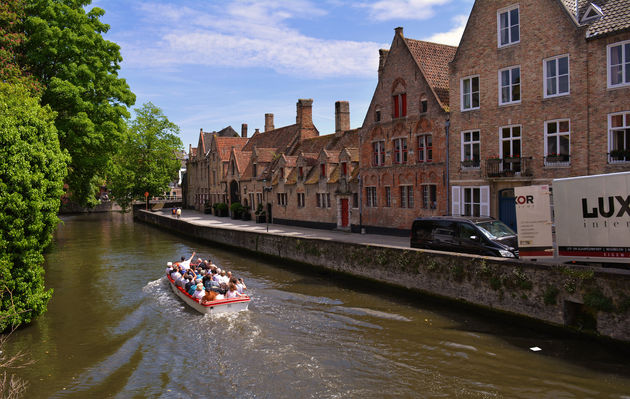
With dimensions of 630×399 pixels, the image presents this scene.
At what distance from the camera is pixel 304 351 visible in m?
12.8

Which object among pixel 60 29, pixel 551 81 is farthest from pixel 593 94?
pixel 60 29

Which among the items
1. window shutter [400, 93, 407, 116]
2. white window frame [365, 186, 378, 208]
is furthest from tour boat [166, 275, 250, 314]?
window shutter [400, 93, 407, 116]

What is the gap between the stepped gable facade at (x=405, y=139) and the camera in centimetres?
2697

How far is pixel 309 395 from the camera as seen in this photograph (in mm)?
10250

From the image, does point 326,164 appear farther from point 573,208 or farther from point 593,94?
point 573,208

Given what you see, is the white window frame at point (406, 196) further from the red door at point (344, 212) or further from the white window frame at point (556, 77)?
the white window frame at point (556, 77)

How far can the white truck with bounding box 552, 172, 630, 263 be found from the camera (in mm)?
12391

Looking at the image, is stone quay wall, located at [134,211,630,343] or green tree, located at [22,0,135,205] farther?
green tree, located at [22,0,135,205]

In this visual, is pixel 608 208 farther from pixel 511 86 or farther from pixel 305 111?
pixel 305 111

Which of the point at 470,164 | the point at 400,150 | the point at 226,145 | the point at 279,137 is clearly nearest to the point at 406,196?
the point at 400,150

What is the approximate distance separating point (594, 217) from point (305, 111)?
36.3 m

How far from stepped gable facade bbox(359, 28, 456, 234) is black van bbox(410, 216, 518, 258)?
7.77 meters

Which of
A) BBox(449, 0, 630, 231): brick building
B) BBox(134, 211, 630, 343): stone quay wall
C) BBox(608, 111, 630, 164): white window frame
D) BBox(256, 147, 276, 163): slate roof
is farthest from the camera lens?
BBox(256, 147, 276, 163): slate roof

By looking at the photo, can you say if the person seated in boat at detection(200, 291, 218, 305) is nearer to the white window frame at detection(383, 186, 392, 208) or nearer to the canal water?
the canal water
